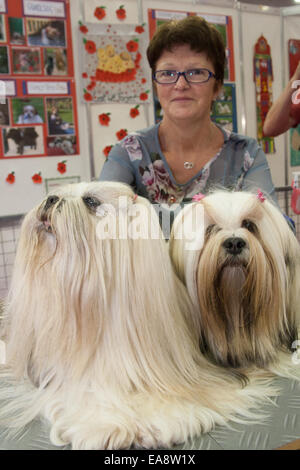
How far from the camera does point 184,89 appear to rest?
4.44ft

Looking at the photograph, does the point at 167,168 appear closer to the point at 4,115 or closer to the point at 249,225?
the point at 249,225

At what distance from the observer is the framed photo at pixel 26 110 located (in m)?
2.15

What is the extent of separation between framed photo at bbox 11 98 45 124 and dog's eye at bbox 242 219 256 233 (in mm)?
1494

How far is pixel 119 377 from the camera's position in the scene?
0.97 metres

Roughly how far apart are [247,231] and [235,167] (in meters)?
0.53

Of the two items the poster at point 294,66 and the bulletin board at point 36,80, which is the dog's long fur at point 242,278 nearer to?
the poster at point 294,66

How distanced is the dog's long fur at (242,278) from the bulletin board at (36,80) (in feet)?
4.48

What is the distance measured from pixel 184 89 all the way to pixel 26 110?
111 cm

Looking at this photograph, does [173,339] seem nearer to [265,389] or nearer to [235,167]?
[265,389]

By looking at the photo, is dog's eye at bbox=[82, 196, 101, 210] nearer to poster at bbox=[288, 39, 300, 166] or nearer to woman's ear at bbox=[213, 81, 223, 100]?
poster at bbox=[288, 39, 300, 166]

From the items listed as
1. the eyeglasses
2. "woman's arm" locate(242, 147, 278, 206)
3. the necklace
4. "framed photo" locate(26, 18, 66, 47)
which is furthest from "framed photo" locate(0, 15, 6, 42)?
"woman's arm" locate(242, 147, 278, 206)

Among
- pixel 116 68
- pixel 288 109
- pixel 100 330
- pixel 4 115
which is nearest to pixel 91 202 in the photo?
pixel 100 330

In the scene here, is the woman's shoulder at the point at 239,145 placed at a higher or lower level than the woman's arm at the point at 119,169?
higher

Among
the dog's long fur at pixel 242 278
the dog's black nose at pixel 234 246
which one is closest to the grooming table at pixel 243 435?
the dog's long fur at pixel 242 278
